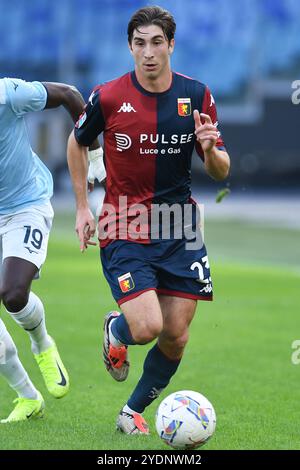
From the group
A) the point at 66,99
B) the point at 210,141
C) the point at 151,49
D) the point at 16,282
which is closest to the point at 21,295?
the point at 16,282

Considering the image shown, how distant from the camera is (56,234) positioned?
2200cm

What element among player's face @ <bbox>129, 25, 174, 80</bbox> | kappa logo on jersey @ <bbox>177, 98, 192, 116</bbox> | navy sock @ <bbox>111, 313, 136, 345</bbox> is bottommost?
navy sock @ <bbox>111, 313, 136, 345</bbox>

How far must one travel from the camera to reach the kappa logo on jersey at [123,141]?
6344 mm

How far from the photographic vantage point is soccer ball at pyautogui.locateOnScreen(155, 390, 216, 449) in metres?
5.80

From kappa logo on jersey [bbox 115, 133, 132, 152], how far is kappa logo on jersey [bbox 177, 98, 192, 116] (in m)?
0.36

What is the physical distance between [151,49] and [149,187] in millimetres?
836

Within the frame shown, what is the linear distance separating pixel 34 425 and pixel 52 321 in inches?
188

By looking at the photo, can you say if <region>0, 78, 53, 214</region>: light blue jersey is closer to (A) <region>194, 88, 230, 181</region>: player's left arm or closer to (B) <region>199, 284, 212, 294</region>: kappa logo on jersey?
(A) <region>194, 88, 230, 181</region>: player's left arm

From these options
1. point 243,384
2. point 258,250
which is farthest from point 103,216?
point 258,250

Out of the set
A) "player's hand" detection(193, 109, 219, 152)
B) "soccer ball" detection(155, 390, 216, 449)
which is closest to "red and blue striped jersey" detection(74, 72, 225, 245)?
"player's hand" detection(193, 109, 219, 152)

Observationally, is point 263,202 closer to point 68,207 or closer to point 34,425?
point 68,207

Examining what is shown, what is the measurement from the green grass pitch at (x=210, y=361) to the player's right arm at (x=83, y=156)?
4.05 feet

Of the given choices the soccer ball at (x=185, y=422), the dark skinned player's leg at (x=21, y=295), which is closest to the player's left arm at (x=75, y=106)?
Answer: the dark skinned player's leg at (x=21, y=295)

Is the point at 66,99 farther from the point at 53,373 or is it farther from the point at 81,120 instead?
the point at 53,373
